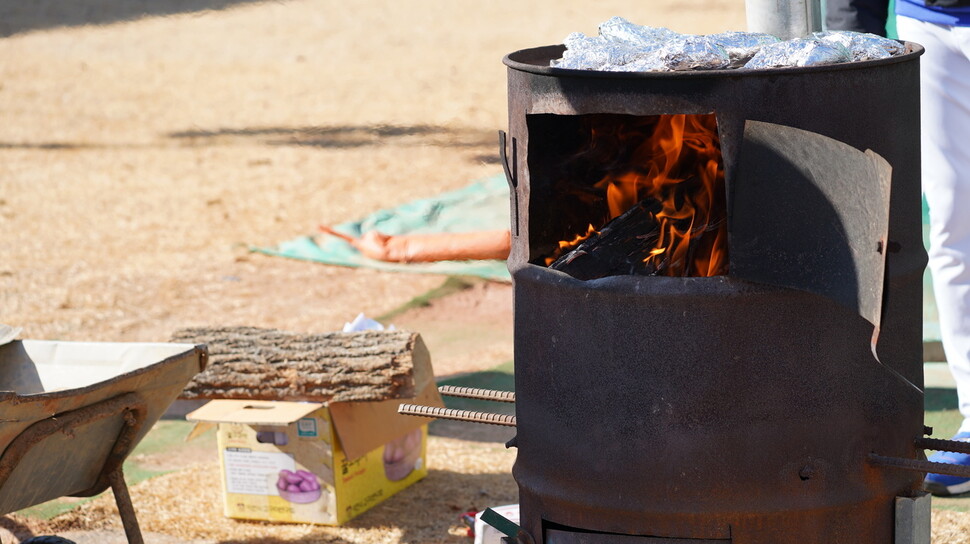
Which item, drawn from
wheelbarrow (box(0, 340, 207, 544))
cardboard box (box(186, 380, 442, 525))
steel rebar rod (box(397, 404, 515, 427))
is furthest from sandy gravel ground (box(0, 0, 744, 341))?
steel rebar rod (box(397, 404, 515, 427))

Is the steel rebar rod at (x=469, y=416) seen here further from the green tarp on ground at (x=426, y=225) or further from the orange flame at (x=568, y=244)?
the green tarp on ground at (x=426, y=225)

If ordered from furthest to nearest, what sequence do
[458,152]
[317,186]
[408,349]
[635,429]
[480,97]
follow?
[480,97] < [458,152] < [317,186] < [408,349] < [635,429]

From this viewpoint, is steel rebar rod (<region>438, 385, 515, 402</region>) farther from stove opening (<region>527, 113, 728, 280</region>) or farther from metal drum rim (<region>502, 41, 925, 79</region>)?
metal drum rim (<region>502, 41, 925, 79</region>)

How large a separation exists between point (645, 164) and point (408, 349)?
135 centimetres

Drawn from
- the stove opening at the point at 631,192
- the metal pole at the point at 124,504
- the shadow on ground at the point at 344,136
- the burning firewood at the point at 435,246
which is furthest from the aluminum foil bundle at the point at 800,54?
the shadow on ground at the point at 344,136

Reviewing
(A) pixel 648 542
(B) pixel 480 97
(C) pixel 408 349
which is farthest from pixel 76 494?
(B) pixel 480 97

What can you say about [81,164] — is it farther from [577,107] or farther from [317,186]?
[577,107]

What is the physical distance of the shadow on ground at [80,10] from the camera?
14398mm

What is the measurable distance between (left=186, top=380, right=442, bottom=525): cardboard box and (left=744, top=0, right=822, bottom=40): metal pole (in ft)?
5.07

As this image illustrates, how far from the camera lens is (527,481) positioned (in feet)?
9.21

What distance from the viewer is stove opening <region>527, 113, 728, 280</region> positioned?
105 inches

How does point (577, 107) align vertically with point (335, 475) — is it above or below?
above

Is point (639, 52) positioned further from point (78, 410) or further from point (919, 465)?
point (78, 410)

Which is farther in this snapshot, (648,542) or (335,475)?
(335,475)
